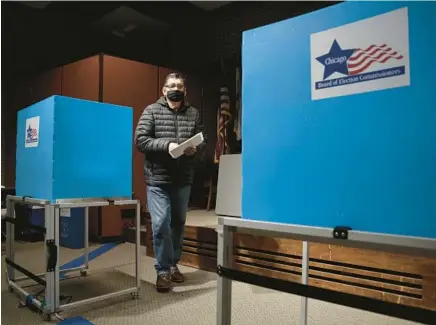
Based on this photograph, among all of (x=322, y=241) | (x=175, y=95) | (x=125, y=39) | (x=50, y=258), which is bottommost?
→ (x=50, y=258)

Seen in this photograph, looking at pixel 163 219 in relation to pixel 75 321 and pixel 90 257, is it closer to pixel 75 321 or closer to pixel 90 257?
pixel 75 321

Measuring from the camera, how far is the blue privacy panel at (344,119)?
685mm

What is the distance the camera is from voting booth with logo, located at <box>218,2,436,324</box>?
2.24 feet

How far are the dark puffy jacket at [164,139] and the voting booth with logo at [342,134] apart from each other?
1.18 m

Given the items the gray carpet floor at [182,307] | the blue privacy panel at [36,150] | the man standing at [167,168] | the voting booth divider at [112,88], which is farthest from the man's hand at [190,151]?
the voting booth divider at [112,88]

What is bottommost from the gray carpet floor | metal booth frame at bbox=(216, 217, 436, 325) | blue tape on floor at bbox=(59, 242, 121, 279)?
blue tape on floor at bbox=(59, 242, 121, 279)

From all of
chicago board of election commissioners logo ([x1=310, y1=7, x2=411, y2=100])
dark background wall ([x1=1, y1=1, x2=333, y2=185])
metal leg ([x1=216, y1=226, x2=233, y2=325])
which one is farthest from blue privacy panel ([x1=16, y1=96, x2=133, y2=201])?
dark background wall ([x1=1, y1=1, x2=333, y2=185])

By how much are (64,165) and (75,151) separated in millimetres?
91

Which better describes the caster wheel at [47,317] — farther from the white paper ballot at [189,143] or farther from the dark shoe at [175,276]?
the white paper ballot at [189,143]

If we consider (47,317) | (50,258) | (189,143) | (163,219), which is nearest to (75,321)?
(47,317)

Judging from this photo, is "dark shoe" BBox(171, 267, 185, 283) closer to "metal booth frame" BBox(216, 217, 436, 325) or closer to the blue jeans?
the blue jeans

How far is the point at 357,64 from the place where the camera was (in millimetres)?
764

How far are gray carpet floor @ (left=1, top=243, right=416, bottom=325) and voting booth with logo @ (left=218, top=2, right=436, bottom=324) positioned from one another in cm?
95

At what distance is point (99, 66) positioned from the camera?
365cm
